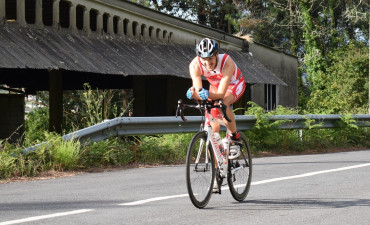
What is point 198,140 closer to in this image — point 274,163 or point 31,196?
point 31,196

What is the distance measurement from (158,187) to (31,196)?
174 centimetres

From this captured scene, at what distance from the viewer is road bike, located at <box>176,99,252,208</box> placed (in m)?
6.75

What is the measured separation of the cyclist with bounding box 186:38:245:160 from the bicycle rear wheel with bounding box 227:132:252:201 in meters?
0.26

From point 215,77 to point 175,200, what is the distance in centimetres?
150

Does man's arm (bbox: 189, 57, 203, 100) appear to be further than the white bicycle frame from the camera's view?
No

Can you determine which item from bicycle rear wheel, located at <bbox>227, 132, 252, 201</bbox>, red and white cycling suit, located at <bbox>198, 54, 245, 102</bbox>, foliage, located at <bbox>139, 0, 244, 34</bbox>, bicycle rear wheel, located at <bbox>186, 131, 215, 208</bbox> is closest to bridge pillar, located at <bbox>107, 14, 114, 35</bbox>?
bicycle rear wheel, located at <bbox>227, 132, 252, 201</bbox>

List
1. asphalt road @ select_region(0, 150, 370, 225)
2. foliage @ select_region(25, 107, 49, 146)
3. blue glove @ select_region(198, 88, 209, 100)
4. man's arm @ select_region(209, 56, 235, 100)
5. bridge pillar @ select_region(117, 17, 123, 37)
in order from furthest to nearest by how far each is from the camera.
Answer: foliage @ select_region(25, 107, 49, 146) < bridge pillar @ select_region(117, 17, 123, 37) < man's arm @ select_region(209, 56, 235, 100) < blue glove @ select_region(198, 88, 209, 100) < asphalt road @ select_region(0, 150, 370, 225)

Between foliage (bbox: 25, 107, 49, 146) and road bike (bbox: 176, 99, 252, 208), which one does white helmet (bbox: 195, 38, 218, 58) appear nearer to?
road bike (bbox: 176, 99, 252, 208)

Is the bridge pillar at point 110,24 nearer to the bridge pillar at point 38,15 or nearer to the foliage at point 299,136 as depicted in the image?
the bridge pillar at point 38,15

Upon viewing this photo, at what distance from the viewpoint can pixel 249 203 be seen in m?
7.50

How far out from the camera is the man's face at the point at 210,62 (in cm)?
703

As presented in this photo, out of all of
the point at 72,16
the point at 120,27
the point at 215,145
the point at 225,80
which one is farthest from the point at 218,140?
the point at 120,27

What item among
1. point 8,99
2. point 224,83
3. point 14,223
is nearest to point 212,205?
point 224,83

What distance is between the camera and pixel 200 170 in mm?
6867
